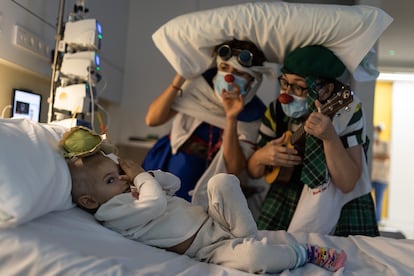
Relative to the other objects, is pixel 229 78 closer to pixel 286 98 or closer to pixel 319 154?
pixel 286 98

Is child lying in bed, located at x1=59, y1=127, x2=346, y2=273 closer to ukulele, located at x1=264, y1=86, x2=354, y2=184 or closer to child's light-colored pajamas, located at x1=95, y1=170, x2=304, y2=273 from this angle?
child's light-colored pajamas, located at x1=95, y1=170, x2=304, y2=273

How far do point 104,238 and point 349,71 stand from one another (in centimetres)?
101

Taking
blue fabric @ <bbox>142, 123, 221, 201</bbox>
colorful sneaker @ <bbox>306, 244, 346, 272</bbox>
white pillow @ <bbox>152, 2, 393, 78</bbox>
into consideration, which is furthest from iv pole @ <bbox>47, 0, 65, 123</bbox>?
colorful sneaker @ <bbox>306, 244, 346, 272</bbox>

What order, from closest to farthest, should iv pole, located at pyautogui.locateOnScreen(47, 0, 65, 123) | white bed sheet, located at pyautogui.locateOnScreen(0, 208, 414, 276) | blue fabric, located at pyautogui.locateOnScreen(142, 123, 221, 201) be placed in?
white bed sheet, located at pyautogui.locateOnScreen(0, 208, 414, 276) < iv pole, located at pyautogui.locateOnScreen(47, 0, 65, 123) < blue fabric, located at pyautogui.locateOnScreen(142, 123, 221, 201)

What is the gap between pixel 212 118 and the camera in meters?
1.61

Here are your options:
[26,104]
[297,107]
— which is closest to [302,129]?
[297,107]

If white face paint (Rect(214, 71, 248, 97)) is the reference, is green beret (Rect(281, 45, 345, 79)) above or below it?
above

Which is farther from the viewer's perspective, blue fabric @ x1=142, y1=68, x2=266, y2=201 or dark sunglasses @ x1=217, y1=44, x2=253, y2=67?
blue fabric @ x1=142, y1=68, x2=266, y2=201

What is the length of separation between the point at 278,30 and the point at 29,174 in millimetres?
968

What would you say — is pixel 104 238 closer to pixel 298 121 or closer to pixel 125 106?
pixel 298 121

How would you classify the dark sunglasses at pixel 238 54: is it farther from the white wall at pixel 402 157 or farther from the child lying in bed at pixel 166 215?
the white wall at pixel 402 157

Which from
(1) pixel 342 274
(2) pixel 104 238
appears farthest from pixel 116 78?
(1) pixel 342 274

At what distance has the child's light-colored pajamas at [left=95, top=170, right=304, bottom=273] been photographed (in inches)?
34.9

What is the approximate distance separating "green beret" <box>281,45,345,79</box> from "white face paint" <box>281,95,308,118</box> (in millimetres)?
85
